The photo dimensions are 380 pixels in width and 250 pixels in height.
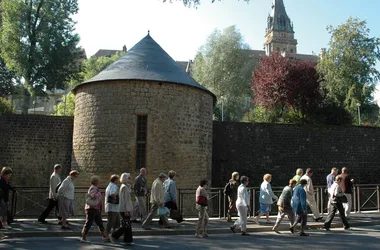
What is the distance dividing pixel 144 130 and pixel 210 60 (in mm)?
29987

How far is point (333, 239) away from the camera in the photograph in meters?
8.84

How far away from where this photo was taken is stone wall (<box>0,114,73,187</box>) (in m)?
18.1

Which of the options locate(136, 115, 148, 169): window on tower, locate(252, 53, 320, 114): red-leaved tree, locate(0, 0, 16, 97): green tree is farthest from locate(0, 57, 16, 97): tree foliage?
locate(136, 115, 148, 169): window on tower

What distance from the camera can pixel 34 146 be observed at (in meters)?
18.3

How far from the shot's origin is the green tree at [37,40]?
91.3ft

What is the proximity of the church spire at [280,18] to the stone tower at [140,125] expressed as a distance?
81.7 meters

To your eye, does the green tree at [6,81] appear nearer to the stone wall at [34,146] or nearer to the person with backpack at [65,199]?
the stone wall at [34,146]

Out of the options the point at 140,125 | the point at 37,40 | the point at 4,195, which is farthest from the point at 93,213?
the point at 37,40

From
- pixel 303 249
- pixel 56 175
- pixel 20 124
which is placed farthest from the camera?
pixel 20 124

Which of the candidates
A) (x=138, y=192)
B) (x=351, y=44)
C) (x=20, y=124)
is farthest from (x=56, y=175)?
(x=351, y=44)

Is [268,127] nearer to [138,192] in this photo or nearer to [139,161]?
[139,161]

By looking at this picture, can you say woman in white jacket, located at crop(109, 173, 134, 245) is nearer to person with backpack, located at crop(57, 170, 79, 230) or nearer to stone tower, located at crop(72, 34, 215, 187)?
person with backpack, located at crop(57, 170, 79, 230)

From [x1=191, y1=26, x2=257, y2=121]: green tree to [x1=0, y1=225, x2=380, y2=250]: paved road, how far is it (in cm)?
3245

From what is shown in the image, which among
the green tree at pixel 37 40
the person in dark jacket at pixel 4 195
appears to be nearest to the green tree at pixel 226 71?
the green tree at pixel 37 40
